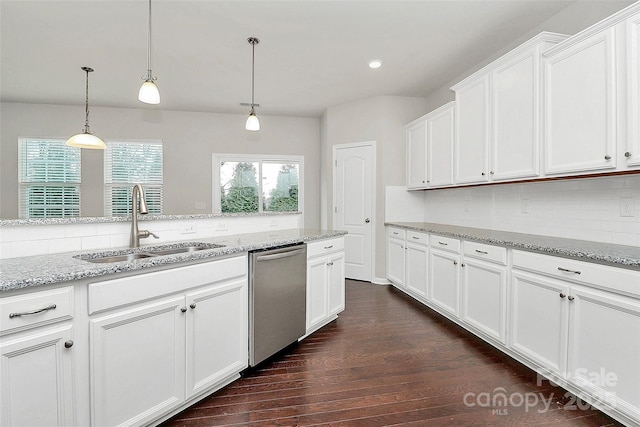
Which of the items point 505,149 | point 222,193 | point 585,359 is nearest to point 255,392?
point 585,359

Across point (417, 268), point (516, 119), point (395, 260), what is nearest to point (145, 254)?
point (417, 268)

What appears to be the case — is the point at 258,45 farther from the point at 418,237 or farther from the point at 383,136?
the point at 418,237

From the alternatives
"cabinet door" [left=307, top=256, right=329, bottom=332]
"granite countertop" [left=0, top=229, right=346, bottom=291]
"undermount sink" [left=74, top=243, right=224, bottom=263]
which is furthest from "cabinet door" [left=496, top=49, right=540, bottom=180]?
"undermount sink" [left=74, top=243, right=224, bottom=263]

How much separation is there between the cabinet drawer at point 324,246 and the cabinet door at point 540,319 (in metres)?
1.46

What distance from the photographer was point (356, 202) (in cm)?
472

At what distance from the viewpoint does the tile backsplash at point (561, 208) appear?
2023 mm

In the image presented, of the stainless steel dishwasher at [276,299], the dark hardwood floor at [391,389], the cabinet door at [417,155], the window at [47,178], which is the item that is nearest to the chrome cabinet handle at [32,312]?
the dark hardwood floor at [391,389]

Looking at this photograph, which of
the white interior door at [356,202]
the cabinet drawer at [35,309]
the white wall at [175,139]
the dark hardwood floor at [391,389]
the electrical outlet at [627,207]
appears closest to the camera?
the cabinet drawer at [35,309]

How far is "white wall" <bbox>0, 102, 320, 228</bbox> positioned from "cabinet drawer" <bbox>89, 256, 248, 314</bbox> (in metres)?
3.86

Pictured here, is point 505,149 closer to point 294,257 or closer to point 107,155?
point 294,257

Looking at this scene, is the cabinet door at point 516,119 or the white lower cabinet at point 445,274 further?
the white lower cabinet at point 445,274

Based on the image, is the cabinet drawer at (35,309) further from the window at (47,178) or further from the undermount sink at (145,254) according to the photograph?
the window at (47,178)

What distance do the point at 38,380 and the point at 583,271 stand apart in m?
2.69

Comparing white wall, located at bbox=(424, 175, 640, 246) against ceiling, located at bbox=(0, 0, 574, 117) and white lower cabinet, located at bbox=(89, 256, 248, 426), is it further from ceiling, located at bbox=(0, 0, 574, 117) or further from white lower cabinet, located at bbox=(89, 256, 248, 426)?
white lower cabinet, located at bbox=(89, 256, 248, 426)
